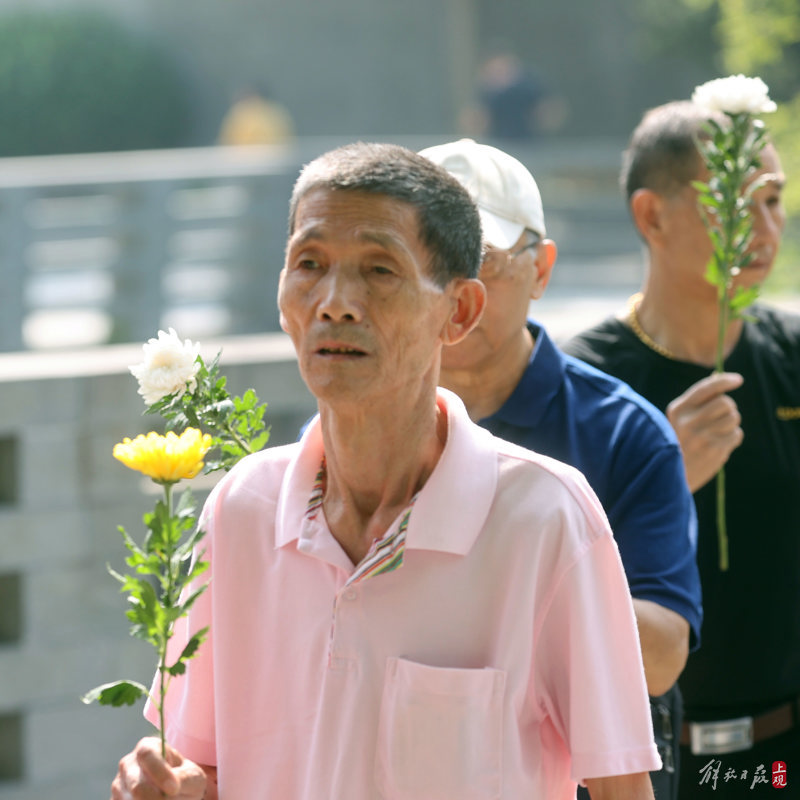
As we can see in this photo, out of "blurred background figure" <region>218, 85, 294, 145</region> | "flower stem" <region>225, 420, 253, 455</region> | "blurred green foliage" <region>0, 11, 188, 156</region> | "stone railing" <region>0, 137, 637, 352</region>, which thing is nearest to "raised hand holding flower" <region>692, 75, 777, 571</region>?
"flower stem" <region>225, 420, 253, 455</region>

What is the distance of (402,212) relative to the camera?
6.42 ft

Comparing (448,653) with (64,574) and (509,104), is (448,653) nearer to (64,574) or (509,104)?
(64,574)

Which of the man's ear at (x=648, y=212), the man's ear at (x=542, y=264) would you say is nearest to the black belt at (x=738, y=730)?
the man's ear at (x=542, y=264)

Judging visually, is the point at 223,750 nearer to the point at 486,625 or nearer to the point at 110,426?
the point at 486,625

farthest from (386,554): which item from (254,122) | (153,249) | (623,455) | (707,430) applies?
(254,122)

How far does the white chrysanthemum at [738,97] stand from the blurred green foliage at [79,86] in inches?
960

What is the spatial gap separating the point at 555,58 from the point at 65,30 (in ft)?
29.9

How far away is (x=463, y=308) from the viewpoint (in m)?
2.09

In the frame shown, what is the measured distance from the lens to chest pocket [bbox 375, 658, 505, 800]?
6.16ft

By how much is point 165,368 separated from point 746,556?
172 centimetres

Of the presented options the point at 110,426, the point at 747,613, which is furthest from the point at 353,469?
the point at 110,426

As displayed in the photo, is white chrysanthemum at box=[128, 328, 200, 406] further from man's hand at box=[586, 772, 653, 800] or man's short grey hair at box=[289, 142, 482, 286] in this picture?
man's hand at box=[586, 772, 653, 800]

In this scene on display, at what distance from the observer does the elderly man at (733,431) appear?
3.32 meters

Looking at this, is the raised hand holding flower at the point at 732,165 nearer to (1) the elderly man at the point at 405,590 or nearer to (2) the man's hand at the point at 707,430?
(2) the man's hand at the point at 707,430
